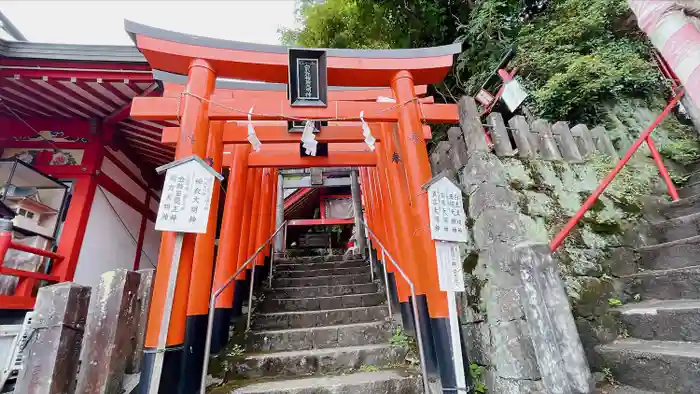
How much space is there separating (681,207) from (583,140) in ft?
4.41

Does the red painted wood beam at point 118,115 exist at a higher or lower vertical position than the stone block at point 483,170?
higher

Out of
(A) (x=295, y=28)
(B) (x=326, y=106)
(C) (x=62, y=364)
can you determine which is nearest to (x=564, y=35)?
(B) (x=326, y=106)

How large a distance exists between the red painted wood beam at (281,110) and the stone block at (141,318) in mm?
1921

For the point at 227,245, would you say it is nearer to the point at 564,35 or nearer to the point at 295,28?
the point at 564,35

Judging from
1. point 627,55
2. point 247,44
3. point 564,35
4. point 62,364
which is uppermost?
point 564,35

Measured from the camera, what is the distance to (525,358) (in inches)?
112

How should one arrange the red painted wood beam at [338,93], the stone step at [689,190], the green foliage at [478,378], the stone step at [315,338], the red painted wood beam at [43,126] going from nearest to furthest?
the green foliage at [478,378]
the stone step at [689,190]
the stone step at [315,338]
the red painted wood beam at [338,93]
the red painted wood beam at [43,126]

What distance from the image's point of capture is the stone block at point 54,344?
2268mm

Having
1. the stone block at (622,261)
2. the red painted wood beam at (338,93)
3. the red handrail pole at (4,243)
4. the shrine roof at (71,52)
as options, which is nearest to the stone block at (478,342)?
the stone block at (622,261)

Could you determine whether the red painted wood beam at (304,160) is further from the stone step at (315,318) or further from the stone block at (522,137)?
the stone block at (522,137)

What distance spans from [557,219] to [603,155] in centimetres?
156

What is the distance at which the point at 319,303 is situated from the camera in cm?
531

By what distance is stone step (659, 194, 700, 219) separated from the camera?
3.66 meters

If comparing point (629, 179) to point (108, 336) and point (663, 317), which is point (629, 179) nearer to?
point (663, 317)
